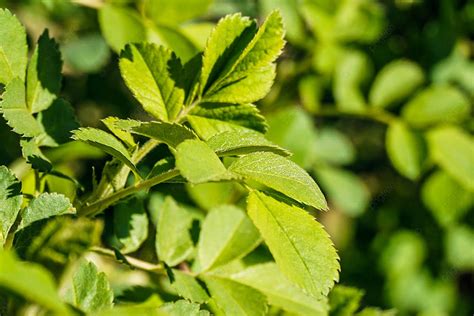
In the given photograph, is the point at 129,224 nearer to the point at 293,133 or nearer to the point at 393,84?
the point at 293,133

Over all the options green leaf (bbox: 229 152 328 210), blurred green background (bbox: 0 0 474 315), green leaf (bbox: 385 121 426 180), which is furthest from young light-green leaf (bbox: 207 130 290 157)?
green leaf (bbox: 385 121 426 180)

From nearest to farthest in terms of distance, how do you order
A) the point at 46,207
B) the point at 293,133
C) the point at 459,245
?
the point at 46,207 < the point at 293,133 < the point at 459,245

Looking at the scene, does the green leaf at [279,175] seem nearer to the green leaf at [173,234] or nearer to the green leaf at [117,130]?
the green leaf at [117,130]

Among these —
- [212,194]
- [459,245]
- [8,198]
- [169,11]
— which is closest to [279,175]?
[8,198]

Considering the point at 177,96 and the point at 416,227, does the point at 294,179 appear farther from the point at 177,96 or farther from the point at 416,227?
the point at 416,227

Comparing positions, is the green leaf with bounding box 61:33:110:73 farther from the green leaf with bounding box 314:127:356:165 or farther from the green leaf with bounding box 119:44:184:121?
the green leaf with bounding box 119:44:184:121

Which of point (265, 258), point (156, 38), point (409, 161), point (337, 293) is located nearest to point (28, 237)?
point (265, 258)
